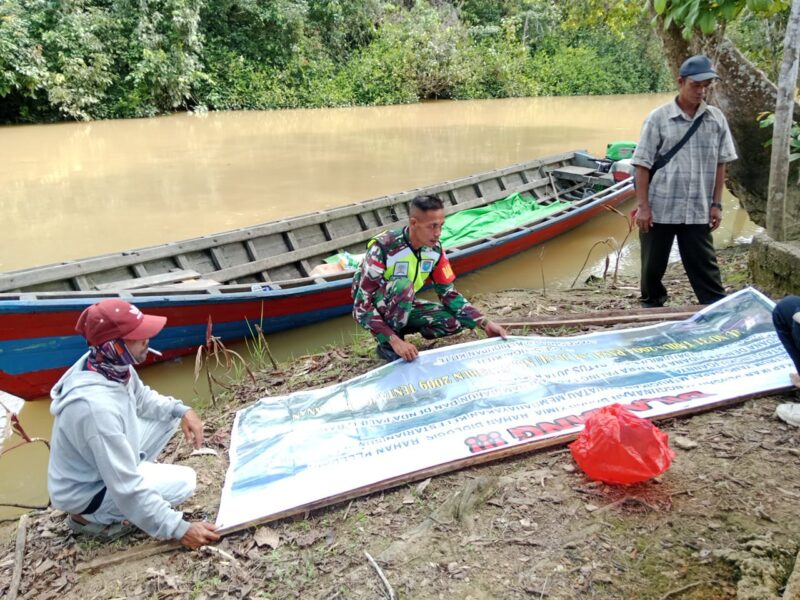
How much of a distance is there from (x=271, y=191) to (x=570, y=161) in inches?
210

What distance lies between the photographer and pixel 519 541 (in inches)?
84.4

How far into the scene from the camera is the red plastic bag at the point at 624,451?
2.24 meters

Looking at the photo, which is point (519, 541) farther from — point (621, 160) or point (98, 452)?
point (621, 160)

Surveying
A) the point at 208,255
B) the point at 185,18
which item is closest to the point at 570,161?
the point at 208,255

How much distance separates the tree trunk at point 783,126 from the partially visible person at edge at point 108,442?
3957 mm

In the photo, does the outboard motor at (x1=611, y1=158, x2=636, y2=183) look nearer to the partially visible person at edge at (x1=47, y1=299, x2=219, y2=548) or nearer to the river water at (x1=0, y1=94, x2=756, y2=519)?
the river water at (x1=0, y1=94, x2=756, y2=519)

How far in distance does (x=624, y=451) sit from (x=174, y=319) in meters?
3.46

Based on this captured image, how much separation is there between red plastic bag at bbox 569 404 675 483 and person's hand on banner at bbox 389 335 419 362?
128 centimetres

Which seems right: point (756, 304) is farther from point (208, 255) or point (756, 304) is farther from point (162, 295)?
point (208, 255)

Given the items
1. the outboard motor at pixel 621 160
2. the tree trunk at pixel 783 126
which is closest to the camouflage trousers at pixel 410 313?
the tree trunk at pixel 783 126

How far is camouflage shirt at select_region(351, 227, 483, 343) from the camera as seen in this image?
11.2 feet

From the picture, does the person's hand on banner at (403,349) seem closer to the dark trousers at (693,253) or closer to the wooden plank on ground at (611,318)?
the wooden plank on ground at (611,318)

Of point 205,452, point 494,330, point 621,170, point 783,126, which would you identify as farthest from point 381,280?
point 621,170

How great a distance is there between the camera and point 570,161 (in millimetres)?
9680
